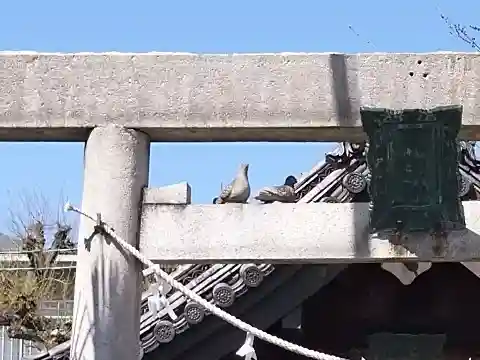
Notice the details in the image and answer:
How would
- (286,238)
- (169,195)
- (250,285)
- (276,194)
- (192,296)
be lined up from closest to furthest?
(192,296) < (286,238) < (169,195) < (276,194) < (250,285)

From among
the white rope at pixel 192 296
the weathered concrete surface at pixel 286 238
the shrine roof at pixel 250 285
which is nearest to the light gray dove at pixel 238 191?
the weathered concrete surface at pixel 286 238

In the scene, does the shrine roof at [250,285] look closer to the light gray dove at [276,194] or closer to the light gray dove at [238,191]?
the light gray dove at [276,194]

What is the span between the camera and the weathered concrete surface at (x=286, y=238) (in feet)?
10.7

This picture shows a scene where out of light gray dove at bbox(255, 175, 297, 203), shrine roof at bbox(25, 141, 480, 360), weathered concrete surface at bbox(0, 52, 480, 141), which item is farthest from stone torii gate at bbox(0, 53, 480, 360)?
shrine roof at bbox(25, 141, 480, 360)

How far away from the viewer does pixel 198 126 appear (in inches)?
133

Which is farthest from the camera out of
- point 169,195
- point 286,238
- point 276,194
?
point 276,194

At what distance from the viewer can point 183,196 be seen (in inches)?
135

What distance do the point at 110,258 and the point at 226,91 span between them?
800mm

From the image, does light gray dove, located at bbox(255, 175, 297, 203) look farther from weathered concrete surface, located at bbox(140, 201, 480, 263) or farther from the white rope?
the white rope

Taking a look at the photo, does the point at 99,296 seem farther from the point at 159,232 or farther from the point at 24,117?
the point at 24,117

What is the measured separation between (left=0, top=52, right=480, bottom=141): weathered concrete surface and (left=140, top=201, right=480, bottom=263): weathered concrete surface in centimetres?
31

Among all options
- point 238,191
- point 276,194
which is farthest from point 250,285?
point 238,191

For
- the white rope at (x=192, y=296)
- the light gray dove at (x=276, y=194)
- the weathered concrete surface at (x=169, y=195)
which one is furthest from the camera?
the light gray dove at (x=276, y=194)

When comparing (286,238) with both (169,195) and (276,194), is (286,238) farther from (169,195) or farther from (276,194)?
(276,194)
